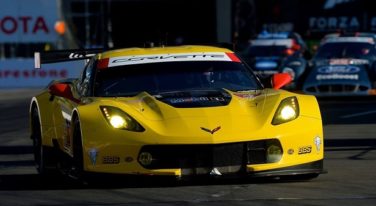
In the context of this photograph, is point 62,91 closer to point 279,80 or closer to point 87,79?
point 87,79

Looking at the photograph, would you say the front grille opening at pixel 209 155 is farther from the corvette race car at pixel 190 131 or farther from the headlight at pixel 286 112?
the headlight at pixel 286 112

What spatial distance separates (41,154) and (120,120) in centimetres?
207

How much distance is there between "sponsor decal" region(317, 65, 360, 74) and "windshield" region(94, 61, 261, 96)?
10409mm

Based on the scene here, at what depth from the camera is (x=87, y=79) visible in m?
9.91

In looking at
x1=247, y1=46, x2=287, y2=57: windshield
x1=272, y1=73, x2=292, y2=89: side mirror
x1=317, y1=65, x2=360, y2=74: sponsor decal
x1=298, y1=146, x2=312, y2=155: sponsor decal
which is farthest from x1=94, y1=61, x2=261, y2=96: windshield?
x1=247, y1=46, x2=287, y2=57: windshield

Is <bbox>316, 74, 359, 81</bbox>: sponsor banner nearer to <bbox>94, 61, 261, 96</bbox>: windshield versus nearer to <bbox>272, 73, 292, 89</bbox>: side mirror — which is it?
<bbox>272, 73, 292, 89</bbox>: side mirror

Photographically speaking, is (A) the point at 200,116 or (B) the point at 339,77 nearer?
(A) the point at 200,116

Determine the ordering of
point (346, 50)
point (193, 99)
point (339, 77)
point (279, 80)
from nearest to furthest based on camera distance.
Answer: point (193, 99), point (279, 80), point (339, 77), point (346, 50)

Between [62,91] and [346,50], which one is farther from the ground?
[62,91]

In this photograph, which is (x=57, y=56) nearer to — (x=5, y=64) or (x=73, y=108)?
(x=73, y=108)

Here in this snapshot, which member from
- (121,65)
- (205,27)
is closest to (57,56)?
(121,65)

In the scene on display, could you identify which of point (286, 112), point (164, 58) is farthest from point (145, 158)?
point (164, 58)

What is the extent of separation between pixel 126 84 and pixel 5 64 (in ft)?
78.5

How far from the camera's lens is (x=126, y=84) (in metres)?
9.58
